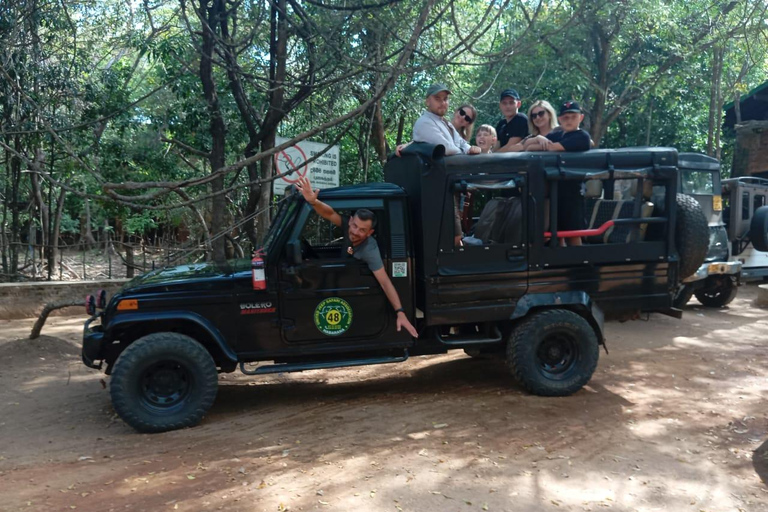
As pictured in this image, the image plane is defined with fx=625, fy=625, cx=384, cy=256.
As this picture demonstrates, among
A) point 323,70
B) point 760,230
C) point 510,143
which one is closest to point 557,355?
point 510,143

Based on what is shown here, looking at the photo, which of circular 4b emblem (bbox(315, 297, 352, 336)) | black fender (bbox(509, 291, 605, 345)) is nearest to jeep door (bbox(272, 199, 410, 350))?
circular 4b emblem (bbox(315, 297, 352, 336))

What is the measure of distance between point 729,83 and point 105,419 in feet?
61.5

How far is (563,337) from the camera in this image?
5754 mm

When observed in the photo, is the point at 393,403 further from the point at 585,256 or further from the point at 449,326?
the point at 585,256

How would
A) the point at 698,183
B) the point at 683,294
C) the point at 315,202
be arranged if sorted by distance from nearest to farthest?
the point at 315,202
the point at 683,294
the point at 698,183

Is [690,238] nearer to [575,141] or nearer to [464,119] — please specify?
[575,141]

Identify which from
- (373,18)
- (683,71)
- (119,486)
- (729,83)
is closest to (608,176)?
(119,486)

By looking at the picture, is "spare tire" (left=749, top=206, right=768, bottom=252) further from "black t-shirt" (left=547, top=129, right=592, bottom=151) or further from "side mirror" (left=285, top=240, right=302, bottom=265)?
"side mirror" (left=285, top=240, right=302, bottom=265)

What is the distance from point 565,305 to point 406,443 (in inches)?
82.7

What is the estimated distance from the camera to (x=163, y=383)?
5.02 m

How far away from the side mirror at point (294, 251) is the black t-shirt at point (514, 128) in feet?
9.03

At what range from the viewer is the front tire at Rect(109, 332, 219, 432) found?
4.81 meters

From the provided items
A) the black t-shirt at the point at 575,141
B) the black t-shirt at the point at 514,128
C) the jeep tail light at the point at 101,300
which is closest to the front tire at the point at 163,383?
the jeep tail light at the point at 101,300

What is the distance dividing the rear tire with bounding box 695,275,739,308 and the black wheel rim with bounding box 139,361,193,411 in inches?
367
